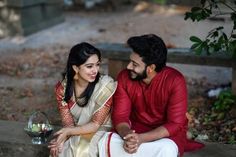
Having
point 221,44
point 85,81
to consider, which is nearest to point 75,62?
point 85,81

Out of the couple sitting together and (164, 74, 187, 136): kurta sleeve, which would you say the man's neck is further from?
(164, 74, 187, 136): kurta sleeve

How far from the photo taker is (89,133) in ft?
12.2

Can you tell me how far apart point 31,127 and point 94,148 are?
74 centimetres

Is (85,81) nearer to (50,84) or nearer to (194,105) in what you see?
(194,105)

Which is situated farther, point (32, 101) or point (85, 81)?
point (32, 101)

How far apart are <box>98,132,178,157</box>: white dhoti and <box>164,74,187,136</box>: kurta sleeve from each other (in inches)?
4.5

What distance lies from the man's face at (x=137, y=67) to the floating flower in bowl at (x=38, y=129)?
987mm

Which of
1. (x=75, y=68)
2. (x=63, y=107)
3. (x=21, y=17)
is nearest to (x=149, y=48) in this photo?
(x=75, y=68)

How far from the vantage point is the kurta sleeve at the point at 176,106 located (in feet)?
11.4

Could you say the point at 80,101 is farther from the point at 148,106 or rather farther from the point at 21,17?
the point at 21,17

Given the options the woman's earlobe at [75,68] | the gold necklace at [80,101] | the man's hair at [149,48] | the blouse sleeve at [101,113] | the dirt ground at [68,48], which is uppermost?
the man's hair at [149,48]

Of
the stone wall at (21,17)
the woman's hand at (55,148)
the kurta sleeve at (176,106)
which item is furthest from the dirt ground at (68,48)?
the kurta sleeve at (176,106)

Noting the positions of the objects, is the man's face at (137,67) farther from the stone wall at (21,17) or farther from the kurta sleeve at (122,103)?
the stone wall at (21,17)

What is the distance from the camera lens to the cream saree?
11.8 ft
